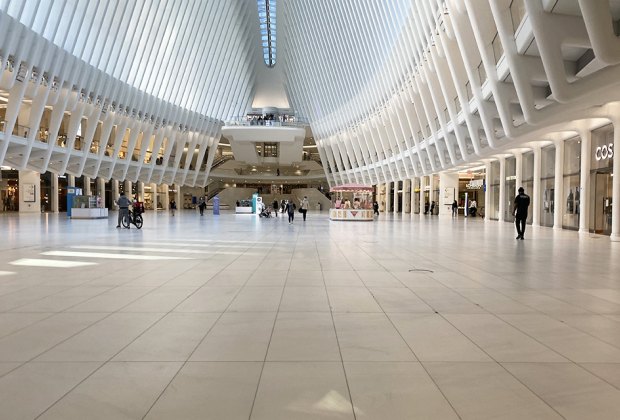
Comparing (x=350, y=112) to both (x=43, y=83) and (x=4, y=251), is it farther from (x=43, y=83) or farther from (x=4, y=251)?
(x=4, y=251)

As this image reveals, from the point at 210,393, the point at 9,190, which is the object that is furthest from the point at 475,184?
the point at 9,190

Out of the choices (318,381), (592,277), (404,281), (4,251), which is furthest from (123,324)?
(4,251)

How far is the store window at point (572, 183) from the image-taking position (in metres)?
20.0

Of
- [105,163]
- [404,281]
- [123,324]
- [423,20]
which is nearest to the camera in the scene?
[123,324]

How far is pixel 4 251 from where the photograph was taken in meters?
11.2

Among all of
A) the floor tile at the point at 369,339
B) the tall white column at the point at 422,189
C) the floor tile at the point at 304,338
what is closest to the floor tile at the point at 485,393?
the floor tile at the point at 369,339

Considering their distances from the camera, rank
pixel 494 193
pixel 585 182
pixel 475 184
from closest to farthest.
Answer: pixel 585 182 < pixel 494 193 < pixel 475 184

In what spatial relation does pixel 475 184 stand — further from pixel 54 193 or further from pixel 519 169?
pixel 54 193

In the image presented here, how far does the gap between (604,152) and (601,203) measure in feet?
6.23

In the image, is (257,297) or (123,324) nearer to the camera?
(123,324)

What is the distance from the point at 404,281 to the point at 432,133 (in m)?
23.5

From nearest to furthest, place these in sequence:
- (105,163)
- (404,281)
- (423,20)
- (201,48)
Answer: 1. (404,281)
2. (423,20)
3. (105,163)
4. (201,48)

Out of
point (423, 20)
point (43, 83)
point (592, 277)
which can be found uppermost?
point (423, 20)

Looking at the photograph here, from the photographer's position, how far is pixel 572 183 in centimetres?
2048
